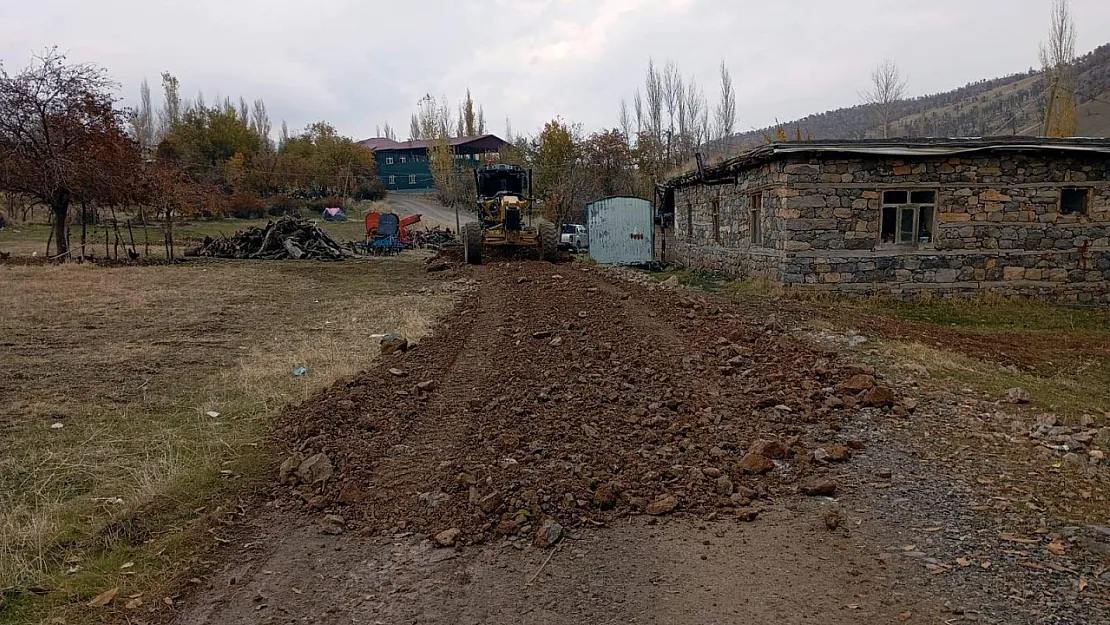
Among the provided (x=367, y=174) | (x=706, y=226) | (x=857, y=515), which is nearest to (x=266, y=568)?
(x=857, y=515)

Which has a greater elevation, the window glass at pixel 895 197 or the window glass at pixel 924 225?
the window glass at pixel 895 197

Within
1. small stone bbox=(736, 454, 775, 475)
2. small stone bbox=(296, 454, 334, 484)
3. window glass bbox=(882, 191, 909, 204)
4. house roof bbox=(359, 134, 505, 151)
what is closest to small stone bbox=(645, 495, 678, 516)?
small stone bbox=(736, 454, 775, 475)

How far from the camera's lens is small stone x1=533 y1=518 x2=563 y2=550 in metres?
3.83

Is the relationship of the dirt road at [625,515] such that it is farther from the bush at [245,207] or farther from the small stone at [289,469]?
the bush at [245,207]

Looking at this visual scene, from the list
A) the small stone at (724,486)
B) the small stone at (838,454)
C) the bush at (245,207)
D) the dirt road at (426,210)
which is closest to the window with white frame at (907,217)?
the small stone at (838,454)

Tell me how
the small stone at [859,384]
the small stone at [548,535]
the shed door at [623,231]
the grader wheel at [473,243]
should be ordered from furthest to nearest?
the shed door at [623,231]
the grader wheel at [473,243]
the small stone at [859,384]
the small stone at [548,535]

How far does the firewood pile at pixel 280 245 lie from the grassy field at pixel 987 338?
51.6ft

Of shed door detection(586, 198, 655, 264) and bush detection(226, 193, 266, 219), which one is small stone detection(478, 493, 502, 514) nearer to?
shed door detection(586, 198, 655, 264)

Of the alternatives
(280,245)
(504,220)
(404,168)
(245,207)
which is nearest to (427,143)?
(404,168)

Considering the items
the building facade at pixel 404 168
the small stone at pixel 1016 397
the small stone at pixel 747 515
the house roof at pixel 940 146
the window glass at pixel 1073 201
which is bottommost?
the small stone at pixel 747 515

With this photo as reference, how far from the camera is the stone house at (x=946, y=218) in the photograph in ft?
43.2

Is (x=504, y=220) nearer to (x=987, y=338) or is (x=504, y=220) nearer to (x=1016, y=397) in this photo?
(x=987, y=338)

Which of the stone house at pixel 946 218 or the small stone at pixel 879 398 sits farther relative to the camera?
the stone house at pixel 946 218

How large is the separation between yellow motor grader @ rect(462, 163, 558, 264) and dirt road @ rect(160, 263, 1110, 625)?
1429cm
